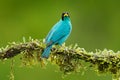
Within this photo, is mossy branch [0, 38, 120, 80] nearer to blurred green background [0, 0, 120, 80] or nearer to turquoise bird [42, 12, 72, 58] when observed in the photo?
turquoise bird [42, 12, 72, 58]

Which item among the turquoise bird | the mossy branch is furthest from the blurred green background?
the mossy branch

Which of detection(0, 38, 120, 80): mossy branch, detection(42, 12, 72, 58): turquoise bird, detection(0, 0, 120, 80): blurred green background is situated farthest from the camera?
detection(0, 0, 120, 80): blurred green background

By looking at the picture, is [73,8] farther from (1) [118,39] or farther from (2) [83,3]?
(1) [118,39]

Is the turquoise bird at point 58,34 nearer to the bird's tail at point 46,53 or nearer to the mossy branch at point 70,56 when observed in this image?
the bird's tail at point 46,53

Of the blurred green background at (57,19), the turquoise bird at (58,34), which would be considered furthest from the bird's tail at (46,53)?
the blurred green background at (57,19)

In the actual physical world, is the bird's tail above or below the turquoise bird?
below

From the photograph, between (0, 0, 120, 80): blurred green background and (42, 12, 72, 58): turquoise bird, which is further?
(0, 0, 120, 80): blurred green background

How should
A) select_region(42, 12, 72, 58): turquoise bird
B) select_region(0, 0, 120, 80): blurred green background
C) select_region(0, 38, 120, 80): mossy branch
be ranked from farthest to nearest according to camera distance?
select_region(0, 0, 120, 80): blurred green background, select_region(42, 12, 72, 58): turquoise bird, select_region(0, 38, 120, 80): mossy branch
